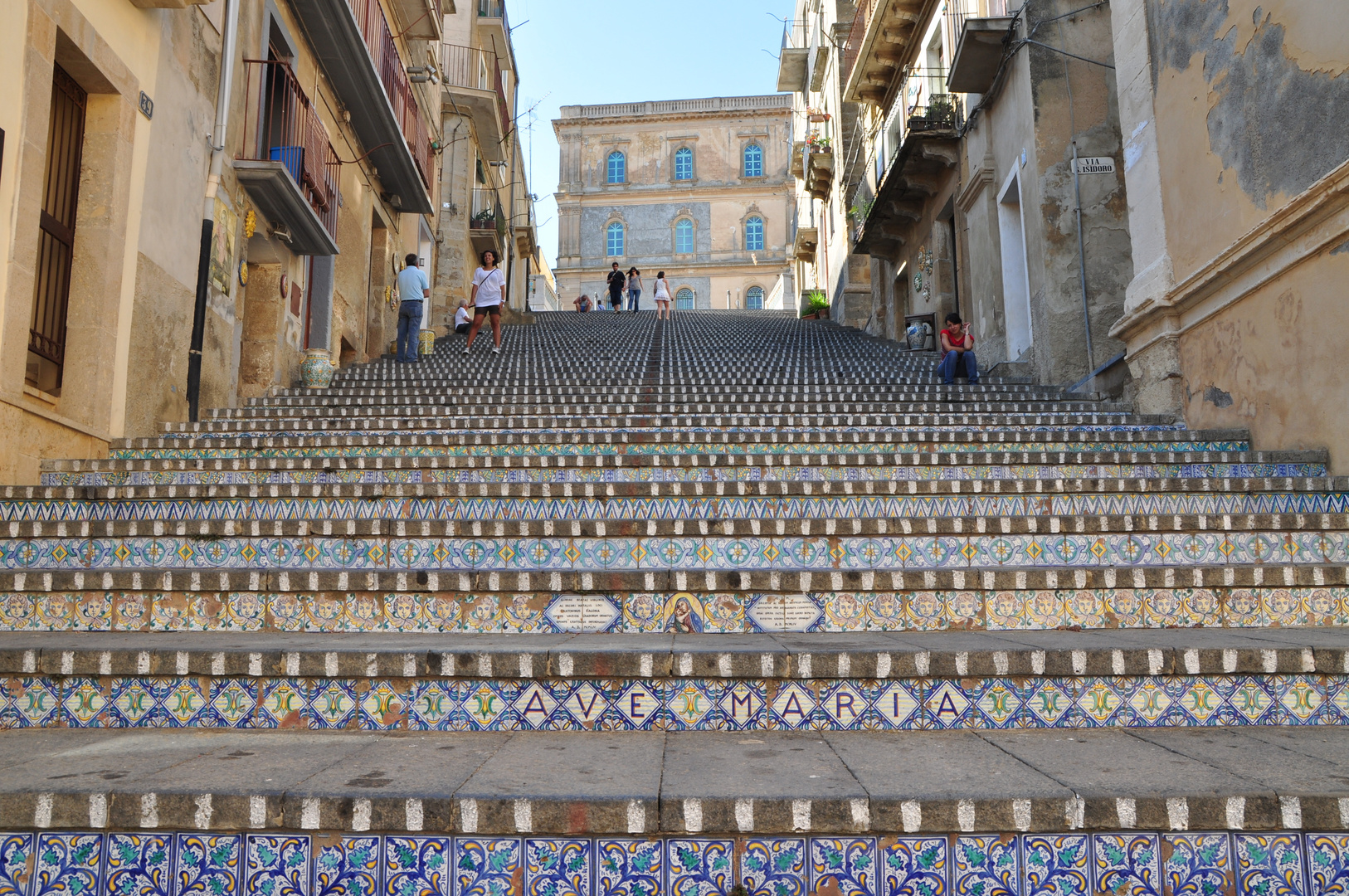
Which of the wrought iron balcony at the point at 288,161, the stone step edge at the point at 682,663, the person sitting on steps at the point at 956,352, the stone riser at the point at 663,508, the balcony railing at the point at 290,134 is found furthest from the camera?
the person sitting on steps at the point at 956,352

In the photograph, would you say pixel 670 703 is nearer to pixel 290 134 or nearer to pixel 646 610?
pixel 646 610

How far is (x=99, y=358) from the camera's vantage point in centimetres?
750

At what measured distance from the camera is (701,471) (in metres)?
6.77

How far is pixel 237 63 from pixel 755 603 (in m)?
9.02

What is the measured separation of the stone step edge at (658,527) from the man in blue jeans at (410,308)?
388 inches

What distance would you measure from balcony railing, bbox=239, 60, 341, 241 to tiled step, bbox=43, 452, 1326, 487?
4.68 meters

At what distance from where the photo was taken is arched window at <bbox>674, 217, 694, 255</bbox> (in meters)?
53.4

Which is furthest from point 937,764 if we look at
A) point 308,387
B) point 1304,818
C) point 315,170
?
point 315,170

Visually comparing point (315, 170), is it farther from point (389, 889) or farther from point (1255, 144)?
point (389, 889)

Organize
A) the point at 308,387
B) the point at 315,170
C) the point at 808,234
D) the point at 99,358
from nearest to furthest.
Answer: the point at 99,358
the point at 308,387
the point at 315,170
the point at 808,234

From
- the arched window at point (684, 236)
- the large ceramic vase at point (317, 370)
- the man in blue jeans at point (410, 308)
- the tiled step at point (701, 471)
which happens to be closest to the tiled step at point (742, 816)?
the tiled step at point (701, 471)

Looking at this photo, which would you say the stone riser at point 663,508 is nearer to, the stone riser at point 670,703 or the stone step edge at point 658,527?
the stone step edge at point 658,527

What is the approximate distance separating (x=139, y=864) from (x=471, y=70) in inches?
1078

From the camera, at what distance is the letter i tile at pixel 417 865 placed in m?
→ 2.74
